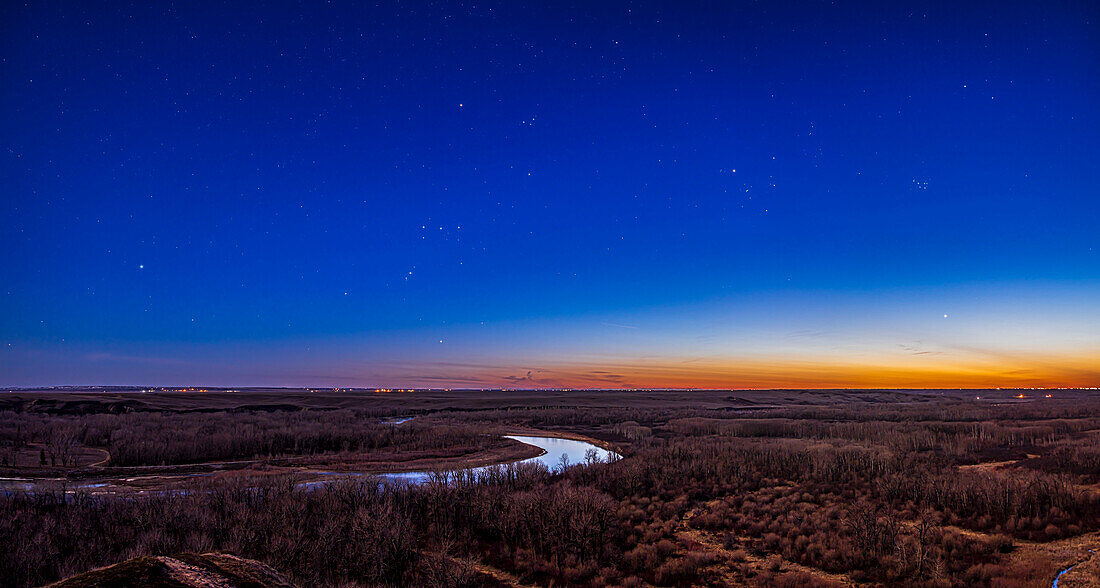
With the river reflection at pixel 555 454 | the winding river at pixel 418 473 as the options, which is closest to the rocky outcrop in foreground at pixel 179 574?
the winding river at pixel 418 473

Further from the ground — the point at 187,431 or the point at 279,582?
the point at 279,582

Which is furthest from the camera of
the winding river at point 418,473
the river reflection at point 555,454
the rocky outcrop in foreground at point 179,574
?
the river reflection at point 555,454

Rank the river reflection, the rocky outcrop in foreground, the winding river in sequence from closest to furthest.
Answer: the rocky outcrop in foreground → the winding river → the river reflection

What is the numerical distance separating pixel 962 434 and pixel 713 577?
105 ft

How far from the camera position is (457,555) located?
1262 cm

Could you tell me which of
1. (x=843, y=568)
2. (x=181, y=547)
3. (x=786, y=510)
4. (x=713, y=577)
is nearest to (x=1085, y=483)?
(x=786, y=510)

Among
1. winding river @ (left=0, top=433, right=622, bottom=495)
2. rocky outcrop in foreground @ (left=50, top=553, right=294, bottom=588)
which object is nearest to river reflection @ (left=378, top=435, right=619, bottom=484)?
winding river @ (left=0, top=433, right=622, bottom=495)

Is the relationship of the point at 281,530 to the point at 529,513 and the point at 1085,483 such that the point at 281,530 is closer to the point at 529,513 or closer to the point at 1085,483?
the point at 529,513

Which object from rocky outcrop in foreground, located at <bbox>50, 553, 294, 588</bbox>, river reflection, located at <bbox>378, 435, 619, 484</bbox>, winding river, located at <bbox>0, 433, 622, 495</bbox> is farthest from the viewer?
river reflection, located at <bbox>378, 435, 619, 484</bbox>

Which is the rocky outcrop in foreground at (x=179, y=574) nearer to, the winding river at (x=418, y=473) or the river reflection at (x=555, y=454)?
the winding river at (x=418, y=473)

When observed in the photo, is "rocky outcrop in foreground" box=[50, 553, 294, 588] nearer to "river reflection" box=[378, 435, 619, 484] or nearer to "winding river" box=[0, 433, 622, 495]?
"winding river" box=[0, 433, 622, 495]

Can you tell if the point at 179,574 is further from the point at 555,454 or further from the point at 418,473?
the point at 555,454

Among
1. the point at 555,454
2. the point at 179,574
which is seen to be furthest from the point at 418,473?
the point at 179,574

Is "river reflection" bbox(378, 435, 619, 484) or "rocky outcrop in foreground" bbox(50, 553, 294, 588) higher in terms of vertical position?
"rocky outcrop in foreground" bbox(50, 553, 294, 588)
